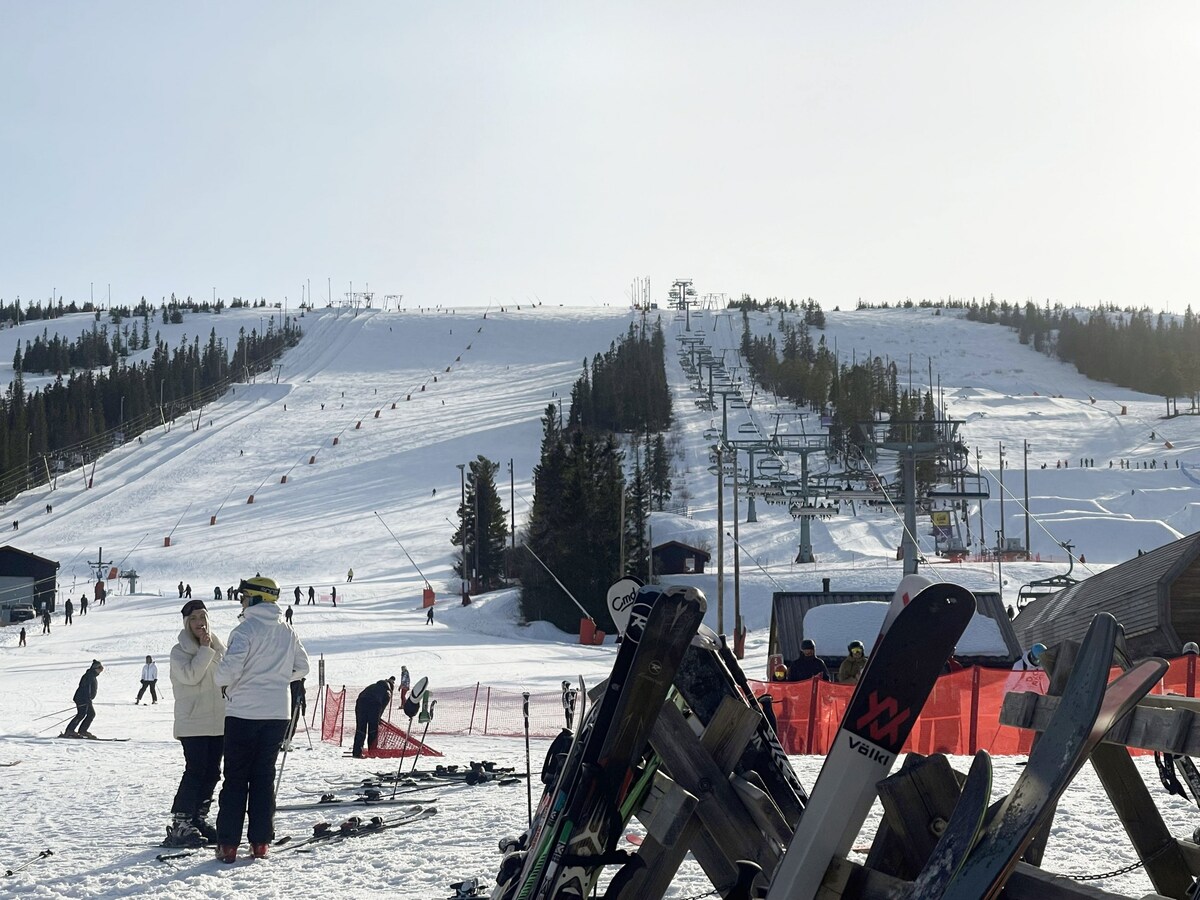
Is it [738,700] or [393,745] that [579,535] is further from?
[738,700]

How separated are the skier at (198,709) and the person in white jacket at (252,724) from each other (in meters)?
0.58

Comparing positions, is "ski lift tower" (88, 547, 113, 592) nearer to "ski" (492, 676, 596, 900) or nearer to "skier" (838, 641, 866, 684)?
"skier" (838, 641, 866, 684)

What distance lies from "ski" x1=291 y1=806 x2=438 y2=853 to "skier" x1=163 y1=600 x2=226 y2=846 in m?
0.57

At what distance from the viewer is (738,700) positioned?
3.98 m

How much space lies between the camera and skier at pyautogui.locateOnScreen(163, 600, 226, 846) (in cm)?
659

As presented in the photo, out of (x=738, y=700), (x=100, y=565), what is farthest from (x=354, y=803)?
(x=100, y=565)

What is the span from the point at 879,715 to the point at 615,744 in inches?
31.7

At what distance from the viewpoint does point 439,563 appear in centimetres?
5194

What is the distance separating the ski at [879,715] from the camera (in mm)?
3271

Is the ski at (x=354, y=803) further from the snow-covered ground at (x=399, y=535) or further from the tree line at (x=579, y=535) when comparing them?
the tree line at (x=579, y=535)

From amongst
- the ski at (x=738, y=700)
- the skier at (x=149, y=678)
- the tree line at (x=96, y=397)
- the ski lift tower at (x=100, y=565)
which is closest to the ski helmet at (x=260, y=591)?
the ski at (x=738, y=700)

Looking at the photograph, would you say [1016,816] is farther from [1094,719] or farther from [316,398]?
[316,398]

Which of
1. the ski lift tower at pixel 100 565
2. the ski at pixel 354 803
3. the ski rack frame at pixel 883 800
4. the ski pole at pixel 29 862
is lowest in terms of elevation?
the ski lift tower at pixel 100 565

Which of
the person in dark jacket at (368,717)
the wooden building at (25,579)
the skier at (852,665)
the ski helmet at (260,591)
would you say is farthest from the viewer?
the wooden building at (25,579)
